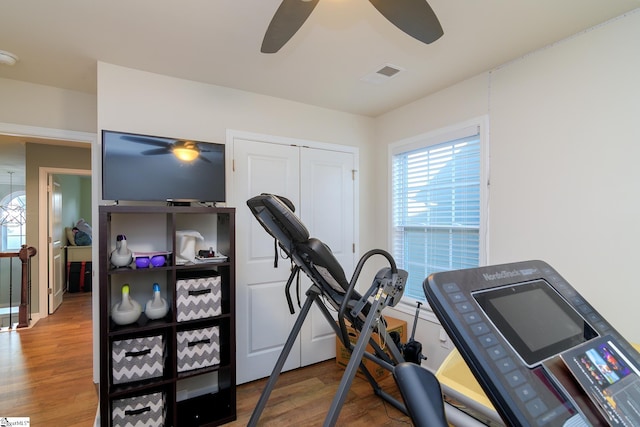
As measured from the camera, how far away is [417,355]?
243cm

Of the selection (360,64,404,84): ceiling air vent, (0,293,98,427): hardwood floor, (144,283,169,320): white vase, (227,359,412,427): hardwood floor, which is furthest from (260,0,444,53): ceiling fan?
(0,293,98,427): hardwood floor

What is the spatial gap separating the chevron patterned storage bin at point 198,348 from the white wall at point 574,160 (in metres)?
2.16

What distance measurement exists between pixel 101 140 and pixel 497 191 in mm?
2887

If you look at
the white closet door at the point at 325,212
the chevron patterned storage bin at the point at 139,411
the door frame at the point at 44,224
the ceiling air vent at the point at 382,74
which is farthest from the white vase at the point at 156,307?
the door frame at the point at 44,224

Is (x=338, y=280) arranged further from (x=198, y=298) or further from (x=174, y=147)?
(x=174, y=147)

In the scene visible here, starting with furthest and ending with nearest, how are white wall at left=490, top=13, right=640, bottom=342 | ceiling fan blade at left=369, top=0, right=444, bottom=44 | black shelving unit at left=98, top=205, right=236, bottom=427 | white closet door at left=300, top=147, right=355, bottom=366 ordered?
white closet door at left=300, top=147, right=355, bottom=366 → black shelving unit at left=98, top=205, right=236, bottom=427 → white wall at left=490, top=13, right=640, bottom=342 → ceiling fan blade at left=369, top=0, right=444, bottom=44

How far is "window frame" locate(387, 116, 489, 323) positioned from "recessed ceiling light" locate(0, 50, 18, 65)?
3.12 meters

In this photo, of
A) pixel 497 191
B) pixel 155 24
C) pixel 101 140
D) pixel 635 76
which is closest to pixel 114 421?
pixel 101 140

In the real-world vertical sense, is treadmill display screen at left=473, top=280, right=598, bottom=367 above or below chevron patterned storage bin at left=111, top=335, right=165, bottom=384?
above

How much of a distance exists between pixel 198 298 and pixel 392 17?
79.8 inches

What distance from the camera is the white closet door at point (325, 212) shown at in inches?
119

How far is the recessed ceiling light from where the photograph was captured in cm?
202

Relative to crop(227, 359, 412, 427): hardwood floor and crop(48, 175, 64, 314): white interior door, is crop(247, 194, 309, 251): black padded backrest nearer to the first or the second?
crop(227, 359, 412, 427): hardwood floor

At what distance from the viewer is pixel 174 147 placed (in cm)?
220
